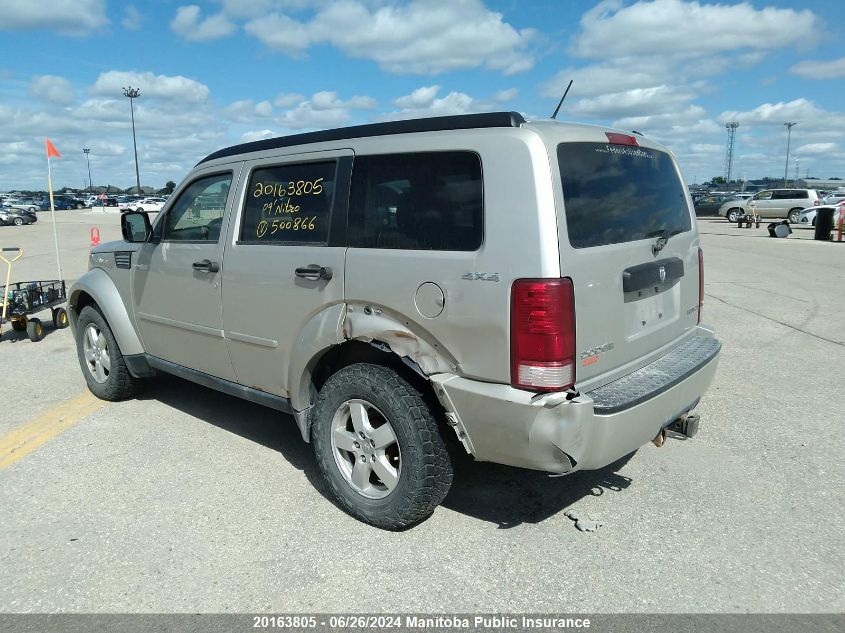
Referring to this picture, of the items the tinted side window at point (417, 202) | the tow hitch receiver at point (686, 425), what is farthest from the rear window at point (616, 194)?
the tow hitch receiver at point (686, 425)

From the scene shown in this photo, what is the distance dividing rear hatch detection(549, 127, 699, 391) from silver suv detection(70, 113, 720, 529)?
0.01 metres

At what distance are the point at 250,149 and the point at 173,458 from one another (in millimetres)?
2059

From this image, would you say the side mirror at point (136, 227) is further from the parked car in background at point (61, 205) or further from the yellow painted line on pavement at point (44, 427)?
the parked car in background at point (61, 205)

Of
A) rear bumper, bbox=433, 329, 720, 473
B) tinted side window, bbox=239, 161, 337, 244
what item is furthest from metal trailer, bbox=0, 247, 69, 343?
rear bumper, bbox=433, 329, 720, 473

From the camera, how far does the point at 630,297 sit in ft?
10.2

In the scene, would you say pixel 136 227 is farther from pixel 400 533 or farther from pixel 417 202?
pixel 400 533

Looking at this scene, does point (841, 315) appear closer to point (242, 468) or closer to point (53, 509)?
point (242, 468)

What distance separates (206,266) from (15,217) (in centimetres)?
4280

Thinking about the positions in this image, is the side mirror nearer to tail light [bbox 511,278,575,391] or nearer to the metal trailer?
tail light [bbox 511,278,575,391]

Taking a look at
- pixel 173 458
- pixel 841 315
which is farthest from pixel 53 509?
pixel 841 315

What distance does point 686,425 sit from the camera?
3.41 meters

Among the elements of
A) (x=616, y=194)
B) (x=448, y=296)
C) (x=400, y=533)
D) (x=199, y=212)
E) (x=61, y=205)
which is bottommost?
(x=400, y=533)

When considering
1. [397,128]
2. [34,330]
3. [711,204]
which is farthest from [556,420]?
[711,204]

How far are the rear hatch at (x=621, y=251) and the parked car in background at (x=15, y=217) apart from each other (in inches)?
1729
